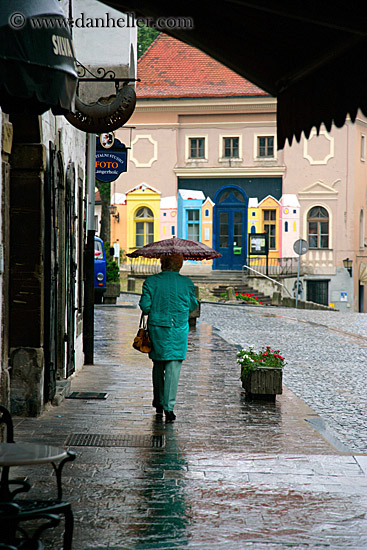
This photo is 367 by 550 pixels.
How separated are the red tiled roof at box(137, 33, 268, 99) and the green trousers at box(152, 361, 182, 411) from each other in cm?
3496

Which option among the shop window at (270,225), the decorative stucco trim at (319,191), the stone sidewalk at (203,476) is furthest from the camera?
the shop window at (270,225)

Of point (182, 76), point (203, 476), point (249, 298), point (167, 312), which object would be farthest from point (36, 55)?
point (182, 76)

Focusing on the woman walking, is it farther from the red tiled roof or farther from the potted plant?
the red tiled roof

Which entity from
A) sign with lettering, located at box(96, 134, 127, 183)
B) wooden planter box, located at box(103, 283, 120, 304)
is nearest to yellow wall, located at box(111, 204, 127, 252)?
wooden planter box, located at box(103, 283, 120, 304)

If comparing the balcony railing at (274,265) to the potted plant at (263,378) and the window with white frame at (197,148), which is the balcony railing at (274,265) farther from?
the potted plant at (263,378)

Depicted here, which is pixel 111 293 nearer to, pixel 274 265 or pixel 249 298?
pixel 249 298

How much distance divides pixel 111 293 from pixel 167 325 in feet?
60.0

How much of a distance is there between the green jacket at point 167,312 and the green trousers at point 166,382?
112mm

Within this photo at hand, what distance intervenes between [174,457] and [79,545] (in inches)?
88.1

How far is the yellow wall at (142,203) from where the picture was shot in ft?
143

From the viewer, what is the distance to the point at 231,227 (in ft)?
143

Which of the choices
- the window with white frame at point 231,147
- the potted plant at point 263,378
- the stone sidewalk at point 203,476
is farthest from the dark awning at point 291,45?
the window with white frame at point 231,147

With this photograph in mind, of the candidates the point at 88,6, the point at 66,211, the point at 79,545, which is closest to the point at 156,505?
the point at 79,545

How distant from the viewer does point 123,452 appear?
6.91 m
